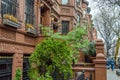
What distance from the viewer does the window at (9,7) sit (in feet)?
30.1

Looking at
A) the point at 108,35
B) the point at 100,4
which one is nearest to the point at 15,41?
the point at 100,4

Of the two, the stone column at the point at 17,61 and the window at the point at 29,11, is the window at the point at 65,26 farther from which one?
the stone column at the point at 17,61

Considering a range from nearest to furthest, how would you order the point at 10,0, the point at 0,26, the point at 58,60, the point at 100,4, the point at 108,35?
the point at 58,60, the point at 0,26, the point at 10,0, the point at 100,4, the point at 108,35

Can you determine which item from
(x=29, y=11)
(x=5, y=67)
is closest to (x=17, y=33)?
(x=5, y=67)

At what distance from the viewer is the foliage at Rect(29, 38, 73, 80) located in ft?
25.1

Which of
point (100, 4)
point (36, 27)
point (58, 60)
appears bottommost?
point (58, 60)

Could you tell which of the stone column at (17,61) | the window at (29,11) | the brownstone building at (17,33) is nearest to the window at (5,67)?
the brownstone building at (17,33)

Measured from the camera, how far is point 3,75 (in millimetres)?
9195

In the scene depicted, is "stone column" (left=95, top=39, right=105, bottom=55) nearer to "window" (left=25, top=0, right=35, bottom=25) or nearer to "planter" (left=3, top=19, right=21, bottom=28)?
"planter" (left=3, top=19, right=21, bottom=28)

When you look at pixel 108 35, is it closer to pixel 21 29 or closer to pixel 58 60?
pixel 21 29

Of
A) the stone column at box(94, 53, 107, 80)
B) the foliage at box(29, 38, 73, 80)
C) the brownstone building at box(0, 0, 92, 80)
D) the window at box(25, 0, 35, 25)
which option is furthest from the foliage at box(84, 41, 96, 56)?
the foliage at box(29, 38, 73, 80)

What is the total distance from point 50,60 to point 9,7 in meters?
3.37

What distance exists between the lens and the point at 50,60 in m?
7.72

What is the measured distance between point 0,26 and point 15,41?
1655 mm
